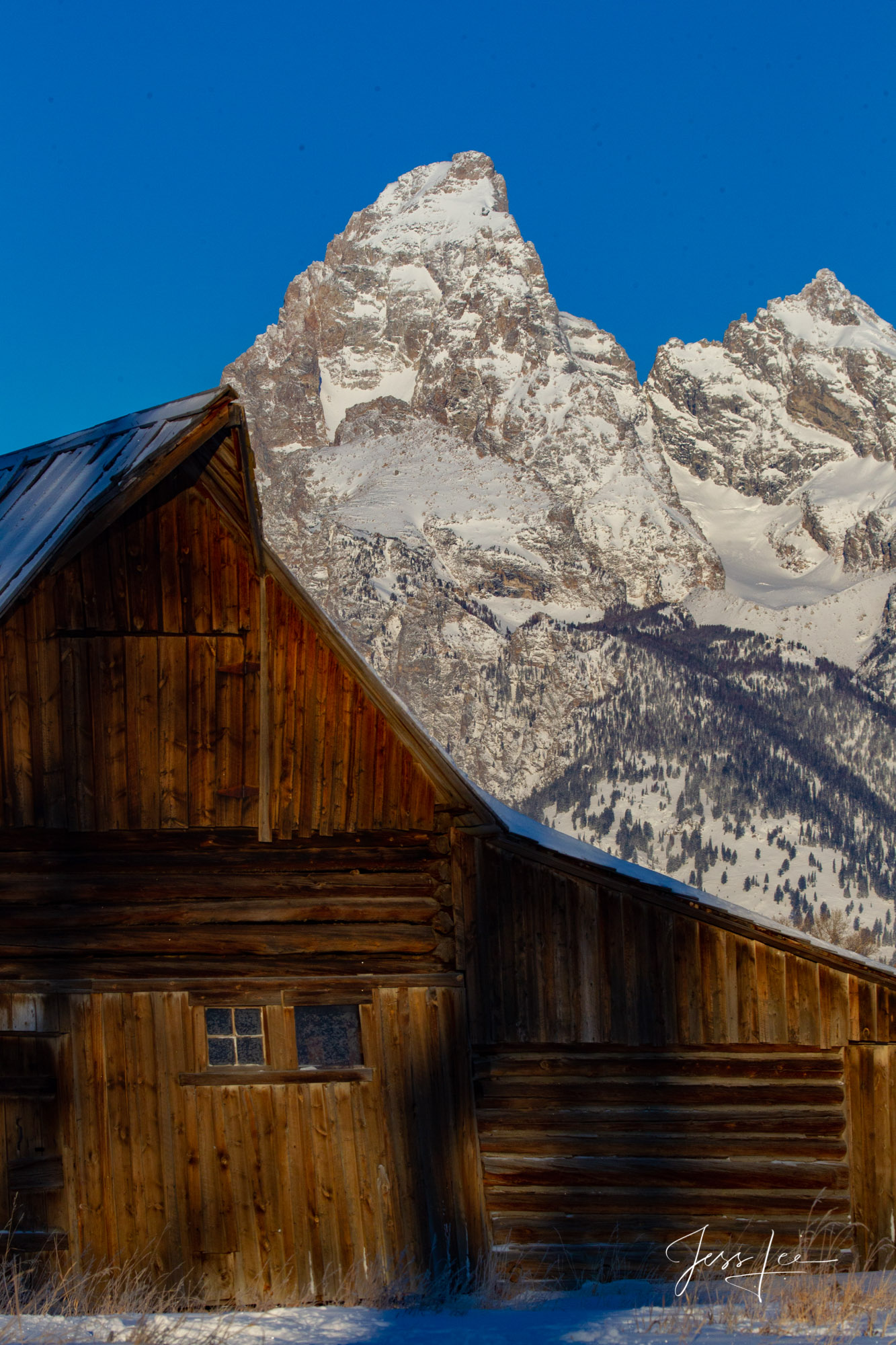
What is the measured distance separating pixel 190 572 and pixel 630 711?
183 metres

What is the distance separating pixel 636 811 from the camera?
521 feet

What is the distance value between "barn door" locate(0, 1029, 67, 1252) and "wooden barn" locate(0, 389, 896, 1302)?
0.07 ft

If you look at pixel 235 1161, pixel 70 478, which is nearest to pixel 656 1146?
pixel 235 1161

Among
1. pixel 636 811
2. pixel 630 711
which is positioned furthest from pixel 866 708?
pixel 636 811

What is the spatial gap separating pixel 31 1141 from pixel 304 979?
7.74ft

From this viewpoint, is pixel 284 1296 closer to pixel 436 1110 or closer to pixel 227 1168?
pixel 227 1168

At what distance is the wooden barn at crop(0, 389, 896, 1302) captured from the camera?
9.10 meters

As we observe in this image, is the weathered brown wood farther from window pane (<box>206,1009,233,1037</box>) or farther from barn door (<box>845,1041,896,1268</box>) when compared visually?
barn door (<box>845,1041,896,1268</box>)

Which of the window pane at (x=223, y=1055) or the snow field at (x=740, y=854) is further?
the snow field at (x=740, y=854)

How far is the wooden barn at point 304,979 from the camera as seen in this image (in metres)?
9.10

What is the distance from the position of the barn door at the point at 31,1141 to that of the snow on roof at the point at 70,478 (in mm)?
3406
